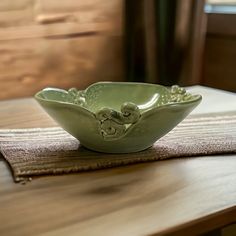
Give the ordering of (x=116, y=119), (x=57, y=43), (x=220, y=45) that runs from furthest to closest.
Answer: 1. (x=220, y=45)
2. (x=57, y=43)
3. (x=116, y=119)

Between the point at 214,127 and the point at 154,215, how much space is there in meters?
0.51

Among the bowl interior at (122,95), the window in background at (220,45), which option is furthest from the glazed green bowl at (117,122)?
the window in background at (220,45)

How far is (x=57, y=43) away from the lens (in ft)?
7.61

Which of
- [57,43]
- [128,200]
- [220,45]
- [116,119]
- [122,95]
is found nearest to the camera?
[128,200]

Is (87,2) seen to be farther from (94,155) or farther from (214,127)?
(94,155)

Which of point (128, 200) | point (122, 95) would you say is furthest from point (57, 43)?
point (128, 200)

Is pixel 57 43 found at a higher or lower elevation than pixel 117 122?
lower

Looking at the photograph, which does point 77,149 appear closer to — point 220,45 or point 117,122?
point 117,122

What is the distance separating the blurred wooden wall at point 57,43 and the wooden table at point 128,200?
1410mm

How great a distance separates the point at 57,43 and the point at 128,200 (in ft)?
5.58

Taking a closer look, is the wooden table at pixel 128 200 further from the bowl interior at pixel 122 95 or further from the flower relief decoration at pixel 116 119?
the bowl interior at pixel 122 95

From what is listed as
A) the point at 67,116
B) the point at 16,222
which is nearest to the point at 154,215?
the point at 16,222

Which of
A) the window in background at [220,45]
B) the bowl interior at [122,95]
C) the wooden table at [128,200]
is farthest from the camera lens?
the window in background at [220,45]

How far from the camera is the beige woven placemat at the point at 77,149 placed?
0.84 m
